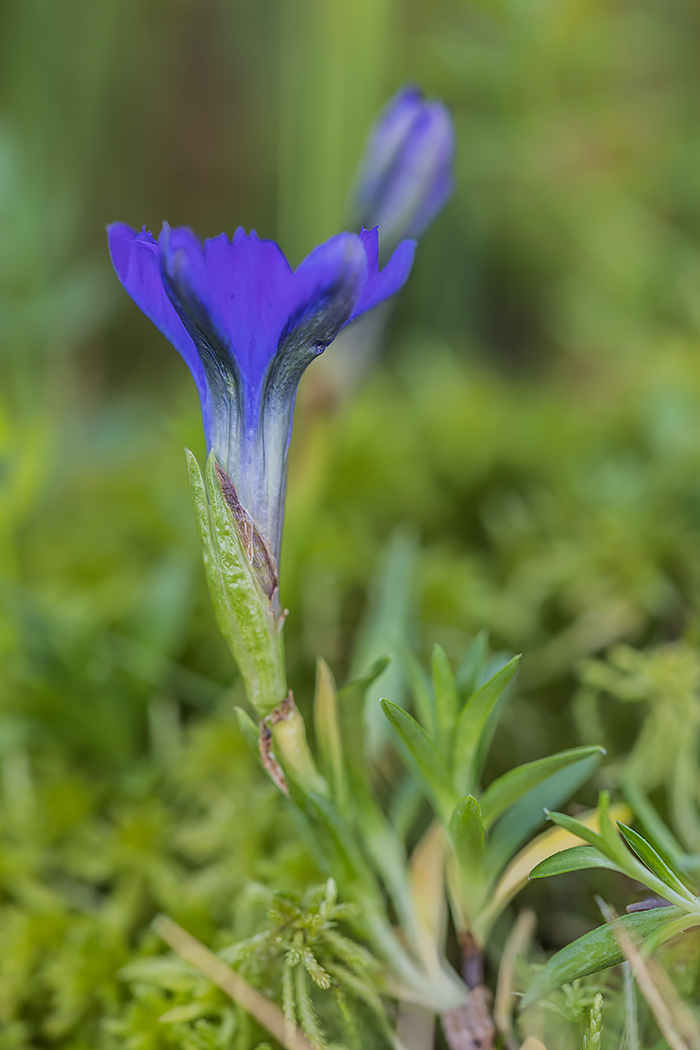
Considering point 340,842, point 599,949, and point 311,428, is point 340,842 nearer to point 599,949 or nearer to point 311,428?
point 599,949

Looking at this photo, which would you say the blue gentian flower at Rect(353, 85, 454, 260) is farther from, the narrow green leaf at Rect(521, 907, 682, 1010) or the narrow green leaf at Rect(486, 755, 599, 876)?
the narrow green leaf at Rect(521, 907, 682, 1010)

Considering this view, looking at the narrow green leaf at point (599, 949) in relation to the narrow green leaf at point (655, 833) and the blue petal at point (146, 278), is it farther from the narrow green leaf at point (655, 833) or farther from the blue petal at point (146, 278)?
the blue petal at point (146, 278)

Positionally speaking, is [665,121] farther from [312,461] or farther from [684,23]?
[312,461]

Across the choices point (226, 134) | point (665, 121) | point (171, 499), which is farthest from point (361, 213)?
point (226, 134)

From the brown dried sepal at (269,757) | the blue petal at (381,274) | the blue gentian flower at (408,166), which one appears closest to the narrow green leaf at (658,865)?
the brown dried sepal at (269,757)

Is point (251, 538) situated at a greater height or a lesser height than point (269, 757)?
greater

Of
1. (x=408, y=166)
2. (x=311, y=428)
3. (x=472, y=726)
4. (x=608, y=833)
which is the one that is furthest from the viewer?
(x=311, y=428)

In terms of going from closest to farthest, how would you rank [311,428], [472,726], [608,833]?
[608,833] < [472,726] < [311,428]

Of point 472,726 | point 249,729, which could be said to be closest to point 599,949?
point 472,726
